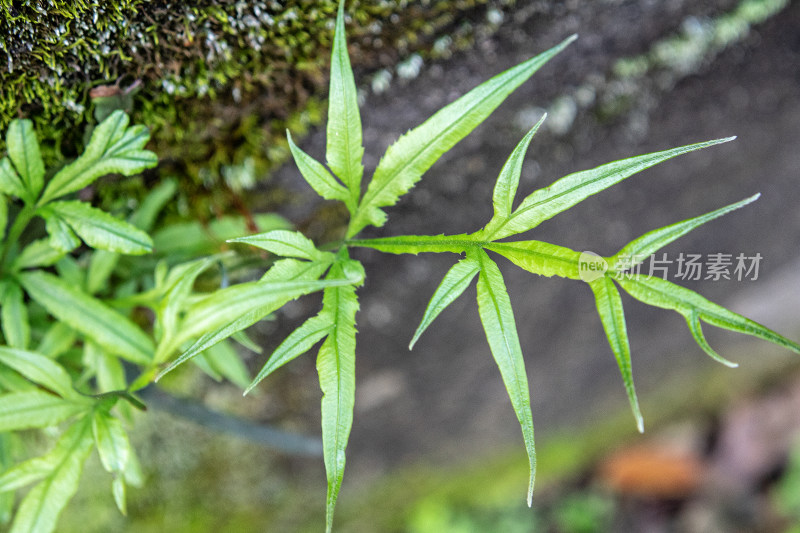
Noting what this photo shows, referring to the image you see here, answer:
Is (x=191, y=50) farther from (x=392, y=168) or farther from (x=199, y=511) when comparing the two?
(x=199, y=511)

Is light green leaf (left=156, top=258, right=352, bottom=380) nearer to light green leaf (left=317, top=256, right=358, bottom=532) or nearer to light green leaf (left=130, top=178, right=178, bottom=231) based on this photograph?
light green leaf (left=317, top=256, right=358, bottom=532)

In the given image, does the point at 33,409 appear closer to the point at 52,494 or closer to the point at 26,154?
the point at 52,494

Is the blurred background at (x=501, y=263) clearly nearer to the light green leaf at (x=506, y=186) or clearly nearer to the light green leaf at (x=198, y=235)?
the light green leaf at (x=198, y=235)

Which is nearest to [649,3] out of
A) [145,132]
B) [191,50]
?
[191,50]

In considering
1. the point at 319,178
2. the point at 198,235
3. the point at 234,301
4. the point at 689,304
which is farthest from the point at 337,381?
the point at 198,235

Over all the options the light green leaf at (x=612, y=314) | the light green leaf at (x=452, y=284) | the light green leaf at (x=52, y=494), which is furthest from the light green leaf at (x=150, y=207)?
the light green leaf at (x=612, y=314)

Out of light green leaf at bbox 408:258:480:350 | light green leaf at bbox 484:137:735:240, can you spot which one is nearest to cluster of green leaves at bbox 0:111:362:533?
light green leaf at bbox 408:258:480:350
